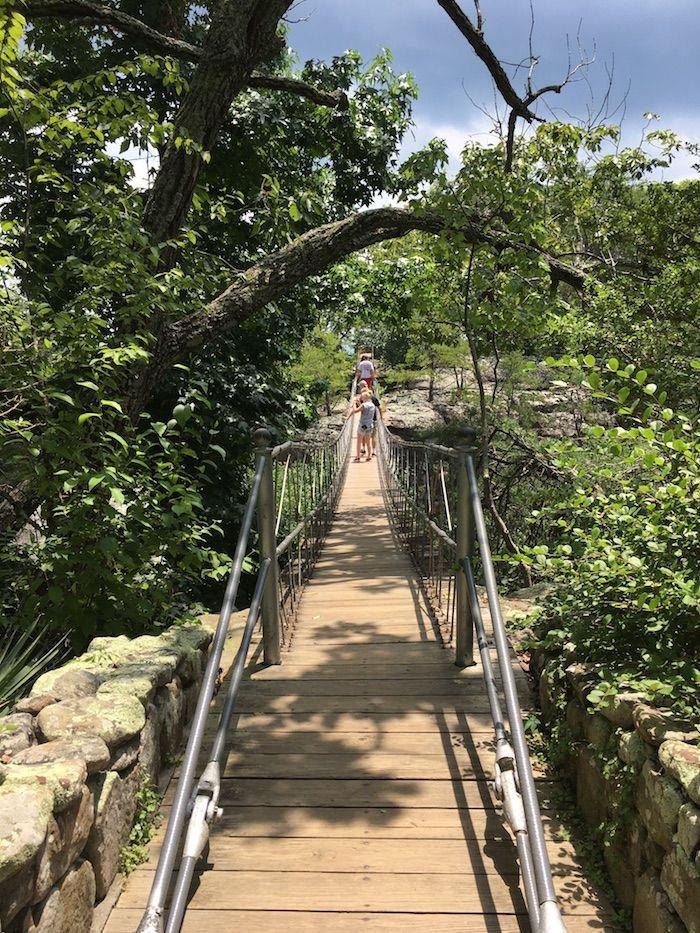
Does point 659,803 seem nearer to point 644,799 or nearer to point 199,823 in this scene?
point 644,799

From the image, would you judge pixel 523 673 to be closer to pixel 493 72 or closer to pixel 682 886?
pixel 682 886

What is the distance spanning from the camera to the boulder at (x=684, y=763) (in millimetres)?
1591

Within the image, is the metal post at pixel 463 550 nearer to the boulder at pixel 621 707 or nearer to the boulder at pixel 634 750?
the boulder at pixel 621 707

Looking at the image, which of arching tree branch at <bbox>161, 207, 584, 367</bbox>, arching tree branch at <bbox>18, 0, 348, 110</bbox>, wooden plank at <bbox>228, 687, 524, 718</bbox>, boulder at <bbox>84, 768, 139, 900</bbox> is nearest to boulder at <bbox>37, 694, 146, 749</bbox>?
boulder at <bbox>84, 768, 139, 900</bbox>

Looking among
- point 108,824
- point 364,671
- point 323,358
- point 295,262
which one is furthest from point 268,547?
point 323,358

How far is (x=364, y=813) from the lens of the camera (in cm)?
232

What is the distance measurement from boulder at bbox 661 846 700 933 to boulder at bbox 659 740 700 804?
0.15 meters

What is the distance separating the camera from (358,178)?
9633mm

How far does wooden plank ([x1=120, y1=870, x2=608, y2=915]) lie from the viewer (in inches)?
75.2

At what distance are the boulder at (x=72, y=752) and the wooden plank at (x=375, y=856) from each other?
0.49m

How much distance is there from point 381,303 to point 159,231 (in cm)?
646

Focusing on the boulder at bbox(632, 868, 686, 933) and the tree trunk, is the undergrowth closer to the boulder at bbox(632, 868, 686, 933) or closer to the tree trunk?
the boulder at bbox(632, 868, 686, 933)

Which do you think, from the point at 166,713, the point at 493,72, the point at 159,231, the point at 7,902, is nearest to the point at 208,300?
the point at 159,231

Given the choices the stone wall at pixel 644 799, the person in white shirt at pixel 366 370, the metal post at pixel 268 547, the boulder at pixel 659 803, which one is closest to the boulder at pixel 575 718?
the stone wall at pixel 644 799
